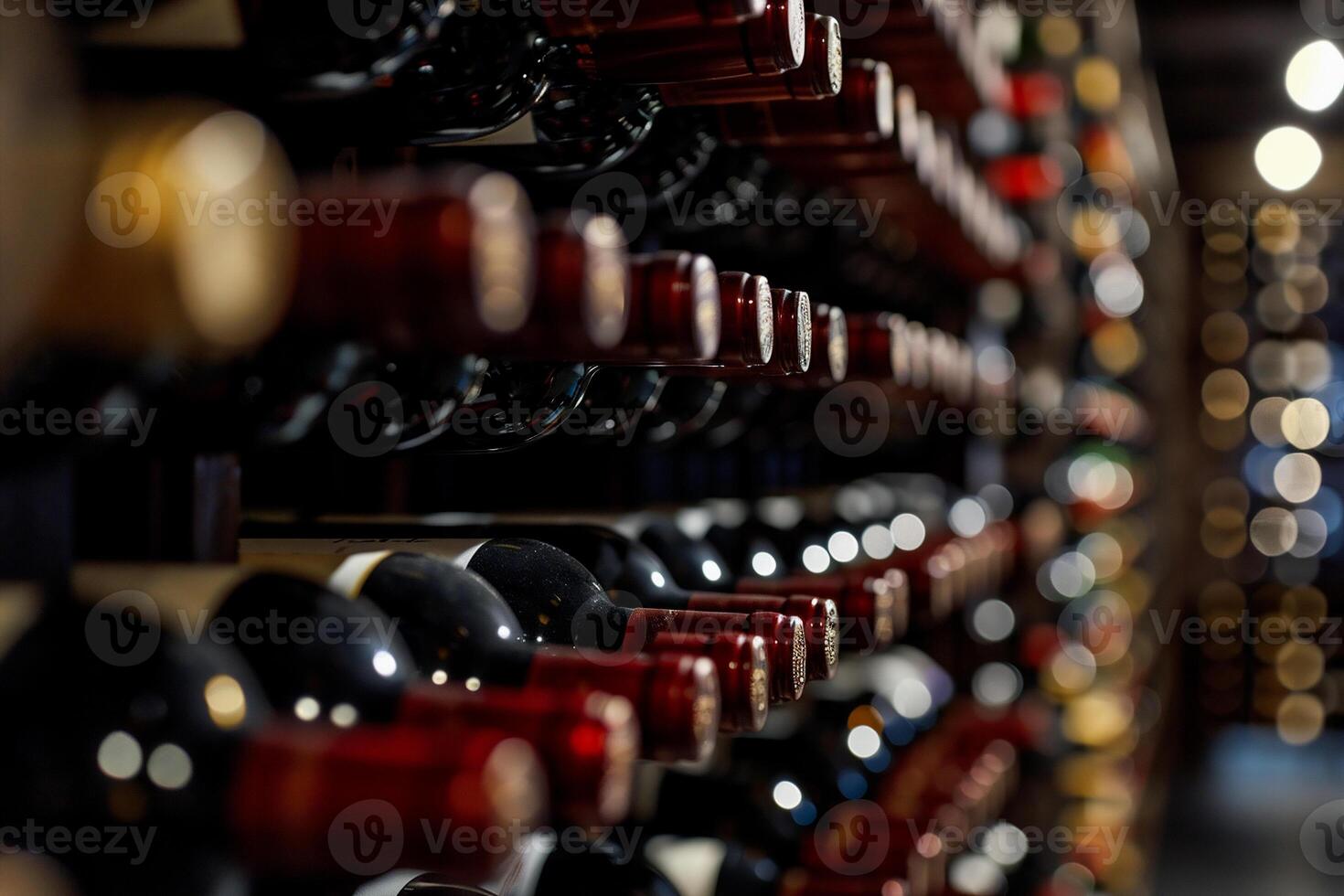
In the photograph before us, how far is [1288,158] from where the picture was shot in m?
3.89

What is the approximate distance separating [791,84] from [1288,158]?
3.92 m

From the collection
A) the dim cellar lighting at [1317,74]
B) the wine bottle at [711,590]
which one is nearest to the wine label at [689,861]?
the wine bottle at [711,590]

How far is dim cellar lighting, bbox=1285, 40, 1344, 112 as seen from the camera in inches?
101

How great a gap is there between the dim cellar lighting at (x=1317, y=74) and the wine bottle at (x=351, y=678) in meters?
2.72

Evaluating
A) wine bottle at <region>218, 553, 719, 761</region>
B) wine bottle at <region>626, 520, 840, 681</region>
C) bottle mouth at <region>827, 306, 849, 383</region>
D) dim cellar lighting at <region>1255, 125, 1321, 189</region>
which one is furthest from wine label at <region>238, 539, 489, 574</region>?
dim cellar lighting at <region>1255, 125, 1321, 189</region>

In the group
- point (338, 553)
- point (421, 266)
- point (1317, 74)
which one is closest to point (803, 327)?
point (338, 553)

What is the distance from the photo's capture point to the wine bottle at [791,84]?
518 mm

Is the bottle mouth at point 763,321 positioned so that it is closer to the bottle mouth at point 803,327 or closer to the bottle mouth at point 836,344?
the bottle mouth at point 803,327

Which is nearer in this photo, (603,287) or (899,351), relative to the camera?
(603,287)

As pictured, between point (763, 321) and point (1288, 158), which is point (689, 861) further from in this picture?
point (1288, 158)

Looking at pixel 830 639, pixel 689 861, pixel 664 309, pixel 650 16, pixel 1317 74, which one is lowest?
pixel 689 861

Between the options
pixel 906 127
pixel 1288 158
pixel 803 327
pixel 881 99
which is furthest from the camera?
pixel 1288 158

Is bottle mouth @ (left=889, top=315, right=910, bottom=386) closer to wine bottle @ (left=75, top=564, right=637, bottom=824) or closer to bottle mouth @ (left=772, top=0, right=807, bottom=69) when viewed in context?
bottle mouth @ (left=772, top=0, right=807, bottom=69)

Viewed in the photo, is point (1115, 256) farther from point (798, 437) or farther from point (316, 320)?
point (316, 320)
